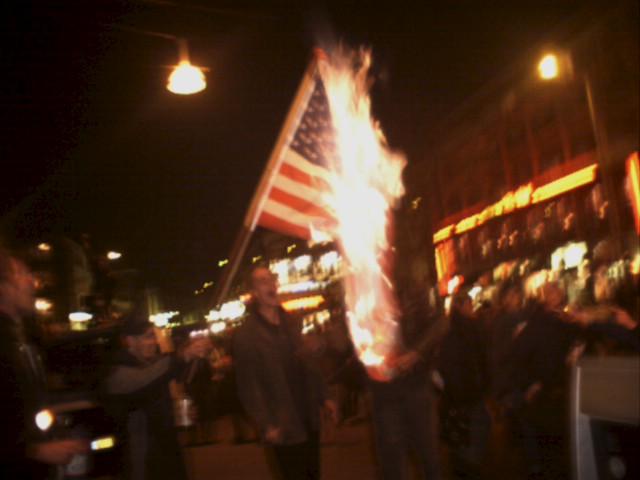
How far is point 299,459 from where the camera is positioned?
6.33m

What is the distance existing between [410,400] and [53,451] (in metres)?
3.78

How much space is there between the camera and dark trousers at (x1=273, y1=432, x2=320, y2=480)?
629cm

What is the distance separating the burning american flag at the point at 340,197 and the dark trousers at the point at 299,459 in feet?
3.12

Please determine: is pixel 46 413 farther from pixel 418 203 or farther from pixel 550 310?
pixel 418 203

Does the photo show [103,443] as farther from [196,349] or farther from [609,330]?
[609,330]

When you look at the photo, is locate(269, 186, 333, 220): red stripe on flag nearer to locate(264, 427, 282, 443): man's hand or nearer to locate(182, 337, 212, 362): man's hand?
locate(182, 337, 212, 362): man's hand

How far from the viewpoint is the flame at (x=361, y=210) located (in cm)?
762

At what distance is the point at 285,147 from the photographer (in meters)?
9.88

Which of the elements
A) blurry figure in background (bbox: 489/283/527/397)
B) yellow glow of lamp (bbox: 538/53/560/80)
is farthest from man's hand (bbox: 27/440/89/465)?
yellow glow of lamp (bbox: 538/53/560/80)

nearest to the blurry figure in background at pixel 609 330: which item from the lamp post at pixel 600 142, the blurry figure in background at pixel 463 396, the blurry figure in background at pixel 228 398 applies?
the blurry figure in background at pixel 463 396

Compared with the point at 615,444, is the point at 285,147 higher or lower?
higher

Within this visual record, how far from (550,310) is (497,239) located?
1691 centimetres

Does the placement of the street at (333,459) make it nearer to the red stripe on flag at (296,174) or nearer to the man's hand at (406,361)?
the man's hand at (406,361)

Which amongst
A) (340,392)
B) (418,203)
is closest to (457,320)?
(340,392)
